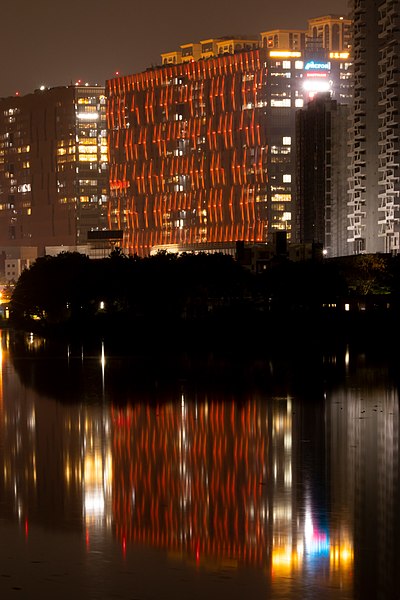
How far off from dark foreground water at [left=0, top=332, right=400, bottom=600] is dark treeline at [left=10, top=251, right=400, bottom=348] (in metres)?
51.1

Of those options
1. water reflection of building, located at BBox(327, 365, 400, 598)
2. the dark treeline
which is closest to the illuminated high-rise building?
the dark treeline

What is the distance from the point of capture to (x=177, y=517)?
30344mm

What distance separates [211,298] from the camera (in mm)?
140500

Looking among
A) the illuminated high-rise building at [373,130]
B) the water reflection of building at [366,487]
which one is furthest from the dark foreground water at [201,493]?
the illuminated high-rise building at [373,130]

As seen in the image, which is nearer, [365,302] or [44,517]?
[44,517]

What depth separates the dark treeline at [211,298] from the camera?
11331 cm

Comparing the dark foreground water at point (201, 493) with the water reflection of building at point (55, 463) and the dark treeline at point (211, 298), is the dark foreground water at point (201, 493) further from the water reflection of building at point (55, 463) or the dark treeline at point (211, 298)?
the dark treeline at point (211, 298)

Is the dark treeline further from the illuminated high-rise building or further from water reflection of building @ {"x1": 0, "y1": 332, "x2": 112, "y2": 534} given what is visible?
water reflection of building @ {"x1": 0, "y1": 332, "x2": 112, "y2": 534}

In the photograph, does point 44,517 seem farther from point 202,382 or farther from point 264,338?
point 264,338

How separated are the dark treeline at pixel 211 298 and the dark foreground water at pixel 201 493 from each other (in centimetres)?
5108

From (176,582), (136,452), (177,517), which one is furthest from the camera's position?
(136,452)

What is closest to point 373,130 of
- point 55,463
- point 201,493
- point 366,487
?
point 55,463

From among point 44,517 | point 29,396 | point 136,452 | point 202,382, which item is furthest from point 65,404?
point 44,517

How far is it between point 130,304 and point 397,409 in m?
81.9
